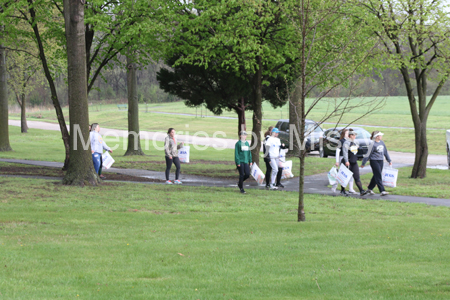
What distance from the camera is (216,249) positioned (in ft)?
24.0

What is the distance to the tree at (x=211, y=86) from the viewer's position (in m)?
18.5

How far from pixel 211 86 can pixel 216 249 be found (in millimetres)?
12363

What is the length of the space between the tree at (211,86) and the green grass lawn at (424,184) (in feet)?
16.6

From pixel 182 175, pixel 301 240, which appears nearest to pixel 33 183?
pixel 182 175

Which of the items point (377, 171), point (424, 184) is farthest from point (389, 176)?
point (424, 184)

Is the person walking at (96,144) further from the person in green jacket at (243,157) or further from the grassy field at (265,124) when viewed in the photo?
the grassy field at (265,124)

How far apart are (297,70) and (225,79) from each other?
2.62 m

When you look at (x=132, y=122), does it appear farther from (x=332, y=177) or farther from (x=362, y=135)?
(x=332, y=177)

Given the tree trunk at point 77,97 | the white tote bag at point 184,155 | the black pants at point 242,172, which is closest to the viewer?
the tree trunk at point 77,97

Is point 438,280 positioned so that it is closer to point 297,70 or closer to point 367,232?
point 367,232

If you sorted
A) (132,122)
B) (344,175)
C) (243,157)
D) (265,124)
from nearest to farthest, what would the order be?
(344,175), (243,157), (132,122), (265,124)

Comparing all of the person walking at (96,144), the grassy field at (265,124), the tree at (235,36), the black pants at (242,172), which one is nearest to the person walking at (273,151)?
the black pants at (242,172)

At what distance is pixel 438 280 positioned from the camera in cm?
559

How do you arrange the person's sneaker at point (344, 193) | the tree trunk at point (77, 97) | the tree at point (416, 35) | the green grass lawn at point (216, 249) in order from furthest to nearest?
the tree at point (416, 35) → the tree trunk at point (77, 97) → the person's sneaker at point (344, 193) → the green grass lawn at point (216, 249)
